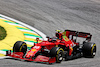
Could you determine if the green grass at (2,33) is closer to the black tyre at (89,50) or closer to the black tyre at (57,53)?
the black tyre at (57,53)

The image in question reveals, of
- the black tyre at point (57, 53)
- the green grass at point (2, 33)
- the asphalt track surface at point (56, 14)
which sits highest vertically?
the asphalt track surface at point (56, 14)

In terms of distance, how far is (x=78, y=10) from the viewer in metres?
21.8

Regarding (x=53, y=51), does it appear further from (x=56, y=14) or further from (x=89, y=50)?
(x=56, y=14)

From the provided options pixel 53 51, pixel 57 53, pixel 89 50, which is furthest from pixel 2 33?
pixel 89 50

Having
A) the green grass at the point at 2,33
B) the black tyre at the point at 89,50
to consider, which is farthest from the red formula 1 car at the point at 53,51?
the green grass at the point at 2,33

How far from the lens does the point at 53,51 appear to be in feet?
32.0

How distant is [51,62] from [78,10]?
13.2m

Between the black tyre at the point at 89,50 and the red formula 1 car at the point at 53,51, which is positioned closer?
the red formula 1 car at the point at 53,51

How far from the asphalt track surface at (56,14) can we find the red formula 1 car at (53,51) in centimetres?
220

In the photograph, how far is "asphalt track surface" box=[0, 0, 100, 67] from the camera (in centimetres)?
1773

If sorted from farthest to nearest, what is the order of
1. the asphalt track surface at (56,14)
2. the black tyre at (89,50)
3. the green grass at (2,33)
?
the asphalt track surface at (56,14)
the green grass at (2,33)
the black tyre at (89,50)

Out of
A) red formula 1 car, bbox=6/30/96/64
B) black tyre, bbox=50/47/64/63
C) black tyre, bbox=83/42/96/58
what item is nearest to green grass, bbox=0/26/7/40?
red formula 1 car, bbox=6/30/96/64

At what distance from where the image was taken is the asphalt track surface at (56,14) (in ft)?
58.2

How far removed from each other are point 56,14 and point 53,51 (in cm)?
1113
